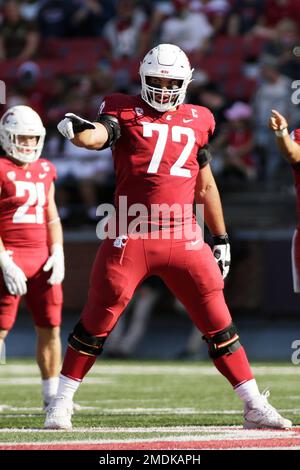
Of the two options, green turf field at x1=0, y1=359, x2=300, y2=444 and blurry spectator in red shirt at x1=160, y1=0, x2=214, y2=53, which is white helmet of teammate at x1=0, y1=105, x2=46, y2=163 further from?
blurry spectator in red shirt at x1=160, y1=0, x2=214, y2=53

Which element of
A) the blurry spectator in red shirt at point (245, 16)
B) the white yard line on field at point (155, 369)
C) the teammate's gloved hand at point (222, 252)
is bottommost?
the white yard line on field at point (155, 369)

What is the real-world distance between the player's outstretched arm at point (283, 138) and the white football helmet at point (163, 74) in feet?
1.68

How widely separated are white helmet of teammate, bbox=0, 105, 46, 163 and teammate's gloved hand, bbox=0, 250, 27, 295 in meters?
0.63

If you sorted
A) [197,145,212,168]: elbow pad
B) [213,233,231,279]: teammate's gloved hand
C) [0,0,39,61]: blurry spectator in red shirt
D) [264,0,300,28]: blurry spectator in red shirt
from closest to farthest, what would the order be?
[197,145,212,168]: elbow pad
[213,233,231,279]: teammate's gloved hand
[264,0,300,28]: blurry spectator in red shirt
[0,0,39,61]: blurry spectator in red shirt

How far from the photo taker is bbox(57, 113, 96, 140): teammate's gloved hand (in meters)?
4.96

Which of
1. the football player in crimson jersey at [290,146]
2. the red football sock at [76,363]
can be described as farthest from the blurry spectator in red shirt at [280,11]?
the red football sock at [76,363]

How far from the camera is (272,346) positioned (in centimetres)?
1202

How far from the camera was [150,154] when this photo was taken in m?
5.33

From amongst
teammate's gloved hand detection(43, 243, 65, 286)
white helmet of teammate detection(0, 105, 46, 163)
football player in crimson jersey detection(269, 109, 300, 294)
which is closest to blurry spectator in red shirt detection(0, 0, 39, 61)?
white helmet of teammate detection(0, 105, 46, 163)

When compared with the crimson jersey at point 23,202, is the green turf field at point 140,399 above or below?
below

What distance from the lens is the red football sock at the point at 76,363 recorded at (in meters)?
5.40

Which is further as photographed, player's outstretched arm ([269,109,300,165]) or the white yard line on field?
the white yard line on field

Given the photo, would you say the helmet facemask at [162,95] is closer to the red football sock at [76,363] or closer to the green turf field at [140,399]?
the red football sock at [76,363]
